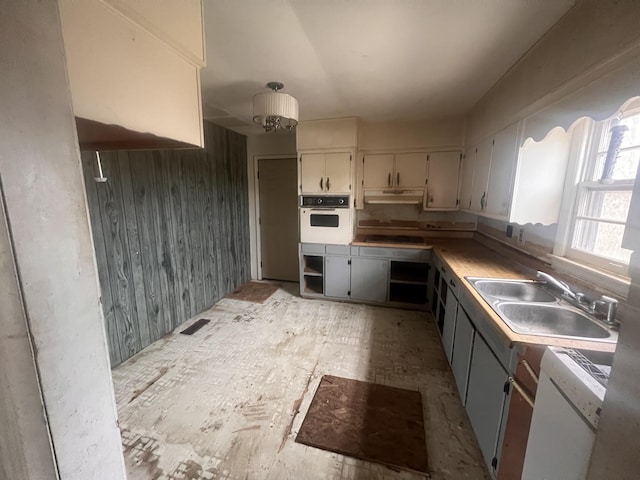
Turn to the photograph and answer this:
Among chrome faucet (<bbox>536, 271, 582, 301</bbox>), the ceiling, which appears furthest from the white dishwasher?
the ceiling

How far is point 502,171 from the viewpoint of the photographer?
215cm

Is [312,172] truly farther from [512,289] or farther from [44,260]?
[44,260]

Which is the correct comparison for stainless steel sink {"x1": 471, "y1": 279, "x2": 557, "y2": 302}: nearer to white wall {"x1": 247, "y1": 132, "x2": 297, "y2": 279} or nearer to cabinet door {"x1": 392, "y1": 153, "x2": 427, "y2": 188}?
cabinet door {"x1": 392, "y1": 153, "x2": 427, "y2": 188}

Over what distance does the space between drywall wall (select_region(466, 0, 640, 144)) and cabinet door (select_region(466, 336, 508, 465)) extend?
1.44 meters

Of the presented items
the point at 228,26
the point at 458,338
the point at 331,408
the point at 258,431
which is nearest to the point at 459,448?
the point at 458,338

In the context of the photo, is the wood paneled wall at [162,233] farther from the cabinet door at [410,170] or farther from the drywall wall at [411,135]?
the cabinet door at [410,170]

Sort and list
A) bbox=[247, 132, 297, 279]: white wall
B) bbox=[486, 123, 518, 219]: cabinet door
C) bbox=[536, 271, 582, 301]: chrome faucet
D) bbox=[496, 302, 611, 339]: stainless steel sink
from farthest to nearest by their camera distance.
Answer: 1. bbox=[247, 132, 297, 279]: white wall
2. bbox=[486, 123, 518, 219]: cabinet door
3. bbox=[536, 271, 582, 301]: chrome faucet
4. bbox=[496, 302, 611, 339]: stainless steel sink

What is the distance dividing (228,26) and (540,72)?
1.90 meters

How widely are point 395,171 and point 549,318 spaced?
2.42m

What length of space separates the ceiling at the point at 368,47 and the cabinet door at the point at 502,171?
52 cm

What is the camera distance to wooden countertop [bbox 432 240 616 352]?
1116 mm

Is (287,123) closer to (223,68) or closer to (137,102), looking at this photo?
(223,68)

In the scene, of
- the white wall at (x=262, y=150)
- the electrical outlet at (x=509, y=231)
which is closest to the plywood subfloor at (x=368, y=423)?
the electrical outlet at (x=509, y=231)

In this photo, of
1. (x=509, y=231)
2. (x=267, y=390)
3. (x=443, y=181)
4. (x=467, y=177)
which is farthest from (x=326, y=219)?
(x=267, y=390)
